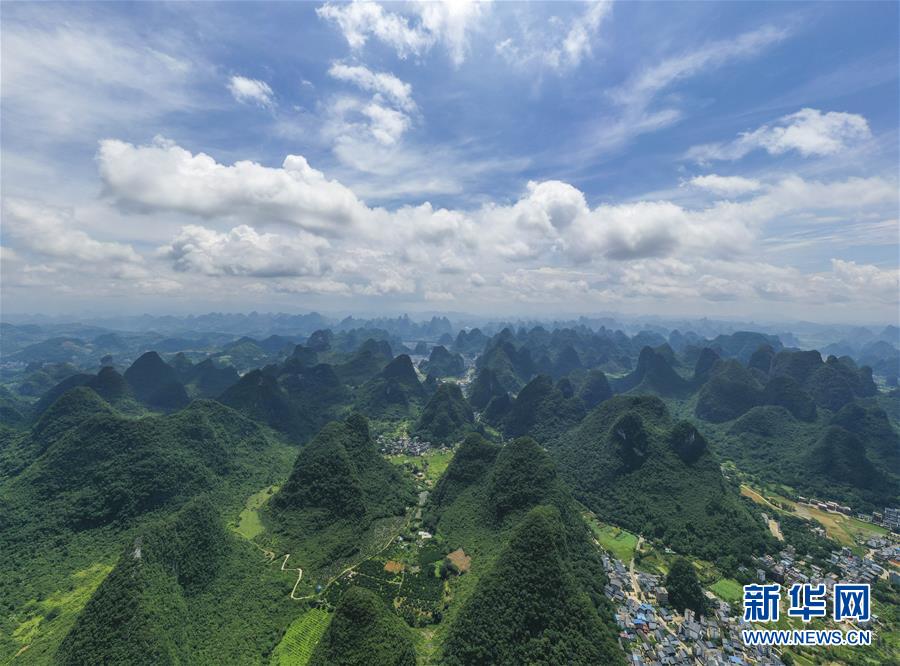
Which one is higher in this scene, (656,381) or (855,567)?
(656,381)

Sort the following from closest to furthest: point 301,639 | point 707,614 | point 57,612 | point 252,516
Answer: point 301,639 → point 57,612 → point 707,614 → point 252,516

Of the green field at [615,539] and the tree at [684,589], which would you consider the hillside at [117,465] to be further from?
the tree at [684,589]

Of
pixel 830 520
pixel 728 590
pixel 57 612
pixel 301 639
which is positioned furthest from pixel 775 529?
pixel 57 612

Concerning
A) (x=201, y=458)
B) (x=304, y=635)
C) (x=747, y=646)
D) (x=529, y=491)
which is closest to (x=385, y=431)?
(x=201, y=458)

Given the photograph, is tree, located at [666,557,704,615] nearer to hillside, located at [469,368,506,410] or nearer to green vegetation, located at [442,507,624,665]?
green vegetation, located at [442,507,624,665]

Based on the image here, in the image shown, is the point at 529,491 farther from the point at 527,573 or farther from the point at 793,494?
the point at 793,494

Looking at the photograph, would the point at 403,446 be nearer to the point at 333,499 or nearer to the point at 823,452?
the point at 333,499

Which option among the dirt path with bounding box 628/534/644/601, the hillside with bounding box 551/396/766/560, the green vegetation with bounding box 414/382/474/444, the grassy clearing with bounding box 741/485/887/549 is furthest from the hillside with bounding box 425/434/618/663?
the grassy clearing with bounding box 741/485/887/549

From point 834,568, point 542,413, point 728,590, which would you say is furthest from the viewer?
point 542,413

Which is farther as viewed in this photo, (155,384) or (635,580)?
(155,384)
